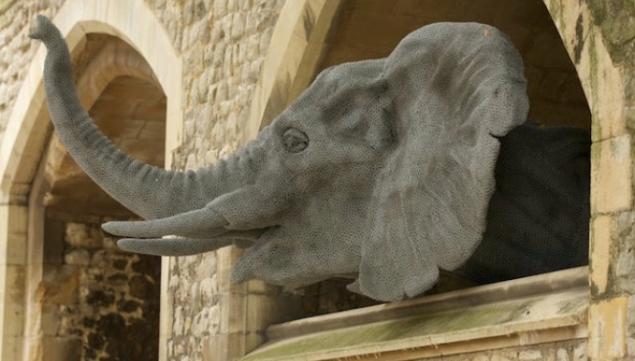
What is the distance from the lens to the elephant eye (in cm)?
708

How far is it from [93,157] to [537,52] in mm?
2796

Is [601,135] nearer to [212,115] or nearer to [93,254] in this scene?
[212,115]

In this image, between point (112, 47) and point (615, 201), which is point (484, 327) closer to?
point (615, 201)

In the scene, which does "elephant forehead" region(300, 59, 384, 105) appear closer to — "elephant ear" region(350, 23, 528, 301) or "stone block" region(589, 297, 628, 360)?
"elephant ear" region(350, 23, 528, 301)

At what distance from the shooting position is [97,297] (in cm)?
1274

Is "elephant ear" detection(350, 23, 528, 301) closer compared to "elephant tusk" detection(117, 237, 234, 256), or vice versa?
"elephant ear" detection(350, 23, 528, 301)

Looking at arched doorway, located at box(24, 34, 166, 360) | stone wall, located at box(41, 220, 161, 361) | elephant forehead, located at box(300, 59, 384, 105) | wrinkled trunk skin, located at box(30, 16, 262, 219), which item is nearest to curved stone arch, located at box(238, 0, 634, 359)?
elephant forehead, located at box(300, 59, 384, 105)

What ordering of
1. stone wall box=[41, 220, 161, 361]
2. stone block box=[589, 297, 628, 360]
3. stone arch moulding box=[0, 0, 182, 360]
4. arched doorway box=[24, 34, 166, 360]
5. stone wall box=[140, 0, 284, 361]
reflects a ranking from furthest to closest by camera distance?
stone wall box=[41, 220, 161, 361], arched doorway box=[24, 34, 166, 360], stone arch moulding box=[0, 0, 182, 360], stone wall box=[140, 0, 284, 361], stone block box=[589, 297, 628, 360]

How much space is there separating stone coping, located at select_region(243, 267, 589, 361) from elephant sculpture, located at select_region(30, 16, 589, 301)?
0.15m

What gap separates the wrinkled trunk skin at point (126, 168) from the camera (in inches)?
277

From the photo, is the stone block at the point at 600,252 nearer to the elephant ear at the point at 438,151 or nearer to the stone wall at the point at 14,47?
the elephant ear at the point at 438,151

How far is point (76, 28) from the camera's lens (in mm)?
11180

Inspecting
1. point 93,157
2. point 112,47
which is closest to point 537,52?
point 93,157

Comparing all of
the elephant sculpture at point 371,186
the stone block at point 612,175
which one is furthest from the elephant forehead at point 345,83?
the stone block at point 612,175
